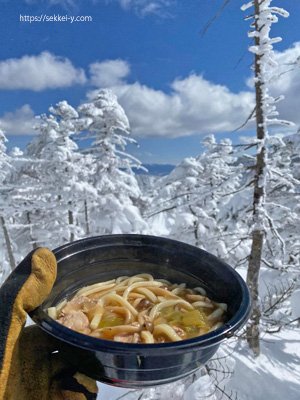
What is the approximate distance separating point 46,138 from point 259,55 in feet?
56.4

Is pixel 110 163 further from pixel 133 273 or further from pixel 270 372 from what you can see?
pixel 133 273

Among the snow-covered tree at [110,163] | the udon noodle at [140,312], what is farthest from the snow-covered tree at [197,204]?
the udon noodle at [140,312]

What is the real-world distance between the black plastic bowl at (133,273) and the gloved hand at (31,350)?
131mm

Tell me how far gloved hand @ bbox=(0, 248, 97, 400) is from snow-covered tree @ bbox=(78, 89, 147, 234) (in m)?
16.6

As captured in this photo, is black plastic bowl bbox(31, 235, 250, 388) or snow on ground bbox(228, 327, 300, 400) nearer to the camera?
black plastic bowl bbox(31, 235, 250, 388)

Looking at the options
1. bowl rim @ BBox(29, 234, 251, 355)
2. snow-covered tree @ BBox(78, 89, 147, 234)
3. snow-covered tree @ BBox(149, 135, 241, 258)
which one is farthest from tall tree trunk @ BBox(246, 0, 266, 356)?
snow-covered tree @ BBox(78, 89, 147, 234)

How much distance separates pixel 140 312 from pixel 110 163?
681 inches

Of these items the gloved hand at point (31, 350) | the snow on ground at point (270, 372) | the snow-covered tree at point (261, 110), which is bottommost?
the snow on ground at point (270, 372)

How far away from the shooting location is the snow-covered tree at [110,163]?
18.2 meters

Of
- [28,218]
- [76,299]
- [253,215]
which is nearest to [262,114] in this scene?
[253,215]

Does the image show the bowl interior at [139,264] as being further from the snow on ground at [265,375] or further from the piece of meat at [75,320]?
the snow on ground at [265,375]

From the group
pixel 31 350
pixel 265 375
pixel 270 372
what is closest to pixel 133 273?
pixel 31 350

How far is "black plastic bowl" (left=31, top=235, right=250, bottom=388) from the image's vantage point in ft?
5.03

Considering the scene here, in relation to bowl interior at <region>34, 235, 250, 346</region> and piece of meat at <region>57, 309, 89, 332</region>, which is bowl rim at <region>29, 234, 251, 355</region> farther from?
bowl interior at <region>34, 235, 250, 346</region>
